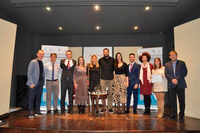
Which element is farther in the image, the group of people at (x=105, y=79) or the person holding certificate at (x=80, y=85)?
the person holding certificate at (x=80, y=85)

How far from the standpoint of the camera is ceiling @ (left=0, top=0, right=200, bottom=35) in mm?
4527

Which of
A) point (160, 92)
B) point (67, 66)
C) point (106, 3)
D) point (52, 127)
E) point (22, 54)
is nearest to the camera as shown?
point (52, 127)

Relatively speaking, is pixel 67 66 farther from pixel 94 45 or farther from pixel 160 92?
pixel 94 45

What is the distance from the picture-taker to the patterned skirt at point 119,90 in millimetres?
3668

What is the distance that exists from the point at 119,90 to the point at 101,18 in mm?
2848

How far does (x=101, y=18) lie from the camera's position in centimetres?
523

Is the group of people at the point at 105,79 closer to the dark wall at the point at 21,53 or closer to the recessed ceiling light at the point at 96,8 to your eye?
the recessed ceiling light at the point at 96,8

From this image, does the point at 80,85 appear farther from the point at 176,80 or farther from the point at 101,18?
the point at 101,18

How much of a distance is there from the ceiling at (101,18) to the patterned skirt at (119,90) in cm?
227

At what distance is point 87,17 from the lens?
5.16 metres

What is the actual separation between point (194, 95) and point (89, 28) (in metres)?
4.45

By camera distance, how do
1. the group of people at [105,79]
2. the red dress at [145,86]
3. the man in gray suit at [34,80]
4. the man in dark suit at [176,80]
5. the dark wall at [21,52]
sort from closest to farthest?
1. the man in dark suit at [176,80]
2. the man in gray suit at [34,80]
3. the group of people at [105,79]
4. the red dress at [145,86]
5. the dark wall at [21,52]

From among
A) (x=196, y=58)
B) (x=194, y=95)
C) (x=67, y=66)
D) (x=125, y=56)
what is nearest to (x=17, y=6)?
(x=67, y=66)

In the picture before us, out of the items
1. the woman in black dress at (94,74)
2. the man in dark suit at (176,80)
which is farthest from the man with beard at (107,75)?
the man in dark suit at (176,80)
